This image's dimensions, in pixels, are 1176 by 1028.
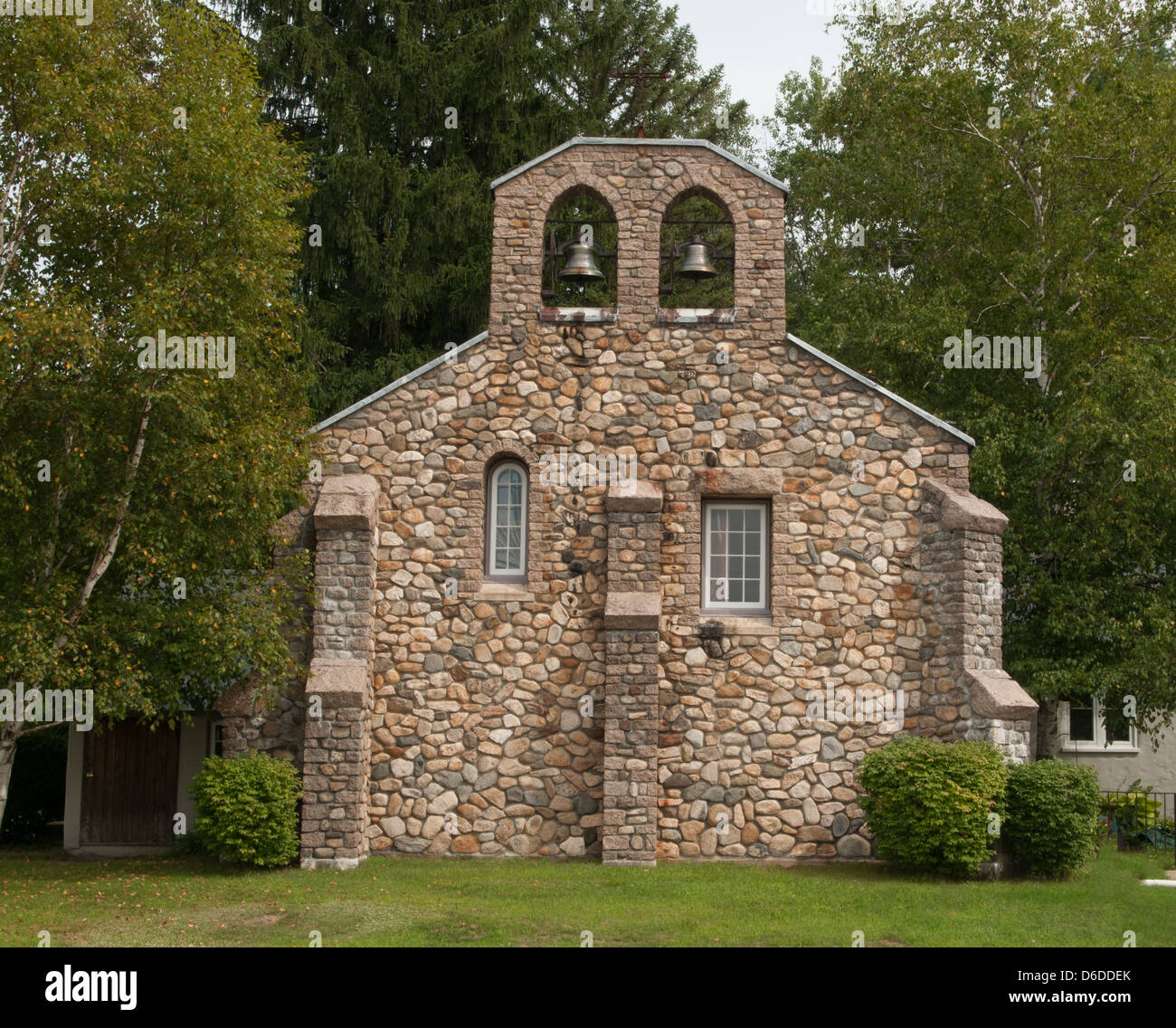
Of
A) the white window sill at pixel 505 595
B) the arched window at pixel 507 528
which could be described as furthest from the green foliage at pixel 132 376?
the arched window at pixel 507 528

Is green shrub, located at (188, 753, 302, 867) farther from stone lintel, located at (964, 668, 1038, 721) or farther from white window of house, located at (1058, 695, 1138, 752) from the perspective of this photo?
white window of house, located at (1058, 695, 1138, 752)

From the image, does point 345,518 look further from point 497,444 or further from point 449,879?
point 449,879

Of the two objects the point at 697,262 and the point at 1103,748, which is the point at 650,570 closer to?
the point at 697,262

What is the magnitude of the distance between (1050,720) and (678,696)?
25.2ft

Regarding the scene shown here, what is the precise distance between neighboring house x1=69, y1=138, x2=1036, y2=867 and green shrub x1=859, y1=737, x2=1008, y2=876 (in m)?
0.93

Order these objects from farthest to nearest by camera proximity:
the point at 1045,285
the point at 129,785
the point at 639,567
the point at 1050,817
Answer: the point at 1045,285 < the point at 129,785 < the point at 639,567 < the point at 1050,817

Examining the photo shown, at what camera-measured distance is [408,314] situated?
25.3m

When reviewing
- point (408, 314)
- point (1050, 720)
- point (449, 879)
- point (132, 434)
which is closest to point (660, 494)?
point (449, 879)

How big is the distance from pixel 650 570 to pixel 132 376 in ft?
20.5

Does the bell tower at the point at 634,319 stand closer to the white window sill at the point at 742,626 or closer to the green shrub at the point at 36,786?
the white window sill at the point at 742,626

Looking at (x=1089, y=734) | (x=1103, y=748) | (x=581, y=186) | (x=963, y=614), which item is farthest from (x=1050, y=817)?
(x=1089, y=734)

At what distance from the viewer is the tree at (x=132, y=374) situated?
14227 millimetres

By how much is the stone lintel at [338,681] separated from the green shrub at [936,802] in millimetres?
5836

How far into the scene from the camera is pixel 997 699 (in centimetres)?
1535
